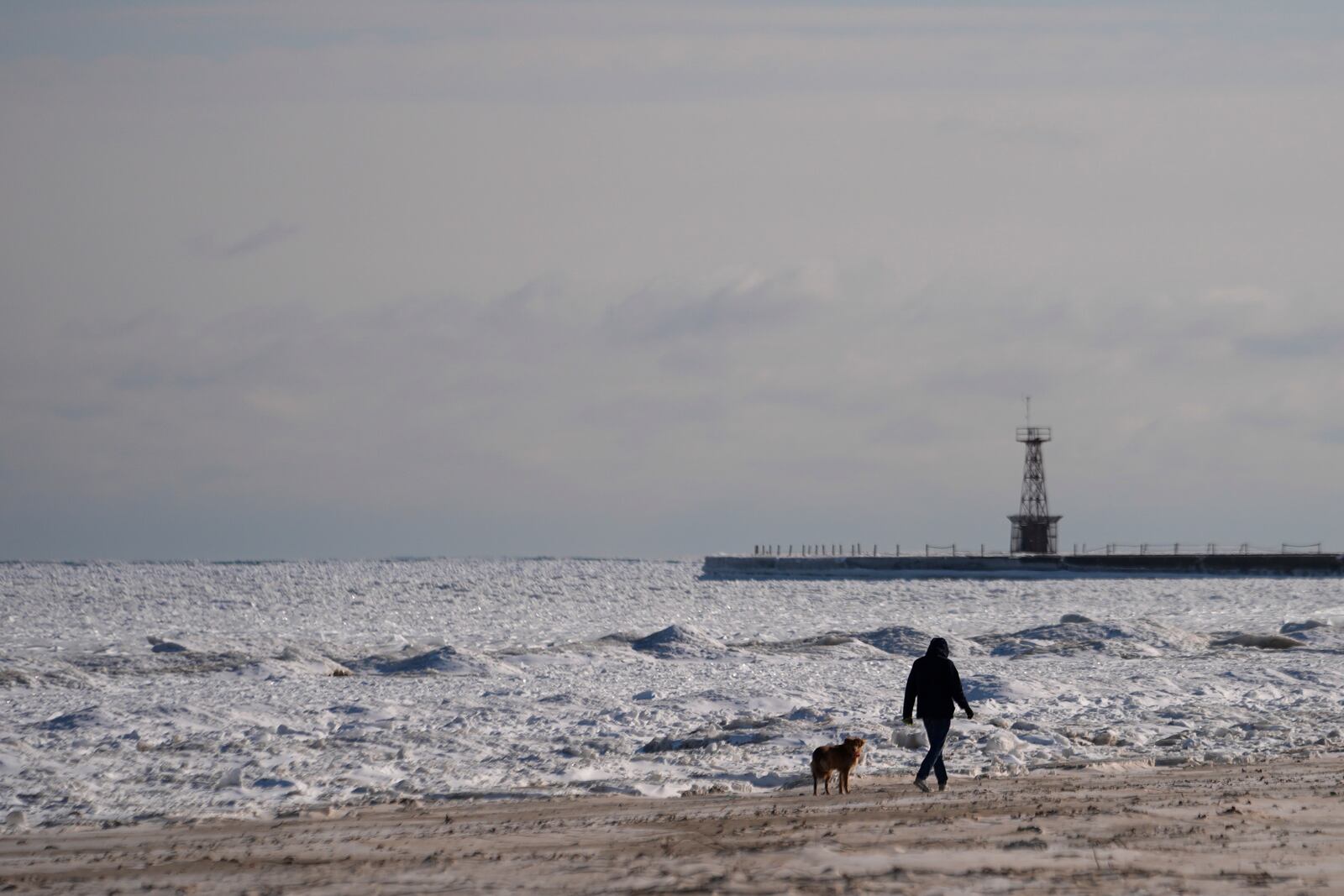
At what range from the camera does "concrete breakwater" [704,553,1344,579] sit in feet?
257

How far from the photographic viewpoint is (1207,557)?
81062 mm

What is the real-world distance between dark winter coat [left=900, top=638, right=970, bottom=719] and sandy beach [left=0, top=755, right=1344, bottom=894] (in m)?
0.65

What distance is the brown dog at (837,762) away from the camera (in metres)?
11.4

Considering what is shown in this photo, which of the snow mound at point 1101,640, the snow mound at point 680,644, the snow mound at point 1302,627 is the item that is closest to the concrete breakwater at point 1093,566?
the snow mound at point 1302,627

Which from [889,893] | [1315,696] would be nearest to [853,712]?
[1315,696]

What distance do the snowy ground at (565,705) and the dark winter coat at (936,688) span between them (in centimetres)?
142

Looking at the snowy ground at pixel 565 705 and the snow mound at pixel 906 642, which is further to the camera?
the snow mound at pixel 906 642

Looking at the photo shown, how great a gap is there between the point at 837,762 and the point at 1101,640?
737 inches

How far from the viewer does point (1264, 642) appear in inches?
1109

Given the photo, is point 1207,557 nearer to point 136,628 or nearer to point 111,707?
point 136,628

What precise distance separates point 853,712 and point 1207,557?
69826 mm

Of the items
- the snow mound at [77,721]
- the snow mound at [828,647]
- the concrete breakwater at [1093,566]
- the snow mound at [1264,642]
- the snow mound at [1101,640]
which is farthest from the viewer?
the concrete breakwater at [1093,566]

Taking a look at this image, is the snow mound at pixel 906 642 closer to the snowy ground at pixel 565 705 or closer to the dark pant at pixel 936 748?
the snowy ground at pixel 565 705

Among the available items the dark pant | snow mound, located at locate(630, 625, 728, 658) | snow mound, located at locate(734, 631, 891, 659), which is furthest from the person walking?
snow mound, located at locate(630, 625, 728, 658)
